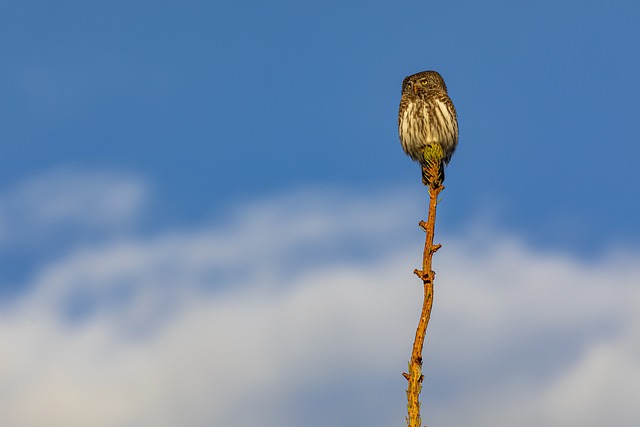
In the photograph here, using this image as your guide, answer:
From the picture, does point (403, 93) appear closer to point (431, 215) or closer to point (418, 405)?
point (431, 215)

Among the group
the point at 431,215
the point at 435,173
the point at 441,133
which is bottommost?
the point at 431,215

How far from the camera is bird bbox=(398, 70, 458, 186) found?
18.5 metres

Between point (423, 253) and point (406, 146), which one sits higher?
point (406, 146)

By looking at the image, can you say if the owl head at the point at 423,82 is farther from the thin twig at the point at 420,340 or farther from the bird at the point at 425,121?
the thin twig at the point at 420,340

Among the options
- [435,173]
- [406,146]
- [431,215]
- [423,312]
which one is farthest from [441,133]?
[423,312]

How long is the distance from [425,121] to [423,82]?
1913 millimetres

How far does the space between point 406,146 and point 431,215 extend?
1000cm

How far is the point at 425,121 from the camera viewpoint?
18.6 m

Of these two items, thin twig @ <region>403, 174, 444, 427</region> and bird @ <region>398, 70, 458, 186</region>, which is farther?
bird @ <region>398, 70, 458, 186</region>

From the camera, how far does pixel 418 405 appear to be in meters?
7.15

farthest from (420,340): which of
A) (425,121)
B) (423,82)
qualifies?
(423,82)

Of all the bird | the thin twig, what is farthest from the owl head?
the thin twig

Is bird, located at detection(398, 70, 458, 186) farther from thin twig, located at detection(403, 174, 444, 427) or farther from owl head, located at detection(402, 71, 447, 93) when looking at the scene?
thin twig, located at detection(403, 174, 444, 427)

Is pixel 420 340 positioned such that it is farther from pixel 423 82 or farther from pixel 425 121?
pixel 423 82
